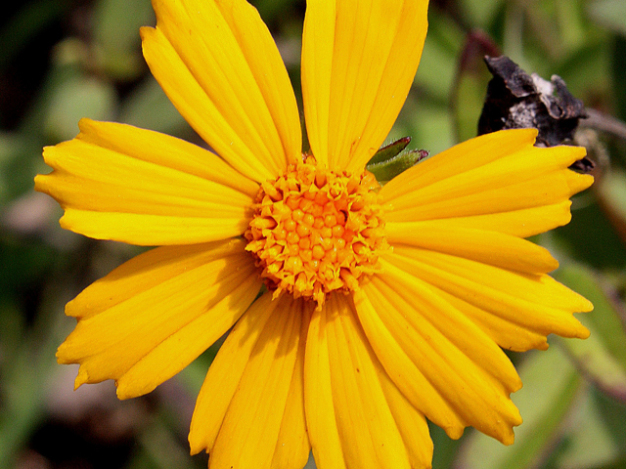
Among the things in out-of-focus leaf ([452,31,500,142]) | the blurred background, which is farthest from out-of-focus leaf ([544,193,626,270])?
out-of-focus leaf ([452,31,500,142])

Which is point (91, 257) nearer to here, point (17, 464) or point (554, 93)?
point (17, 464)

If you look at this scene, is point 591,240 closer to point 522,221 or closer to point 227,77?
point 522,221

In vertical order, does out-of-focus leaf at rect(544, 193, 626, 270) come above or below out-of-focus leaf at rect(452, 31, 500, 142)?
below

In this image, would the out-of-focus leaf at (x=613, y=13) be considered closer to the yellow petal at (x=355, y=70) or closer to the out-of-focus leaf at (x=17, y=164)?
the yellow petal at (x=355, y=70)

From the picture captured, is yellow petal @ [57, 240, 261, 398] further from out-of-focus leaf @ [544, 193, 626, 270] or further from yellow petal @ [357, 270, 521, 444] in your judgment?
out-of-focus leaf @ [544, 193, 626, 270]

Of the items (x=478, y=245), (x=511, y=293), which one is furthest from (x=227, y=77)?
(x=511, y=293)

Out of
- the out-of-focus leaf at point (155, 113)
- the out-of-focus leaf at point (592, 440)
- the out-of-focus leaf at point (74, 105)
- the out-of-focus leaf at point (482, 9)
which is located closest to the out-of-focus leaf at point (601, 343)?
the out-of-focus leaf at point (592, 440)

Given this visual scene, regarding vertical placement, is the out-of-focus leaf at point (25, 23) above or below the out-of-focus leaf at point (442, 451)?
above

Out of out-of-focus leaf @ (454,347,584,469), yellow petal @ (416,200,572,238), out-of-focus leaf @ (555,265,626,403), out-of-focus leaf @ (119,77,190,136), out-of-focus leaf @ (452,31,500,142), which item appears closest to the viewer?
yellow petal @ (416,200,572,238)
